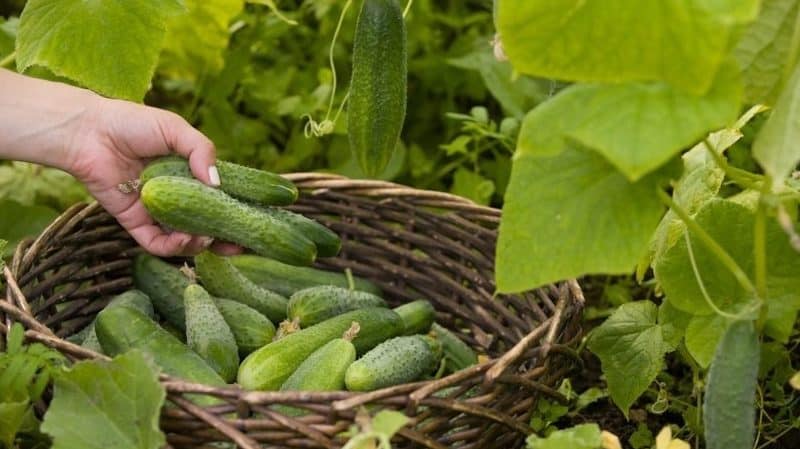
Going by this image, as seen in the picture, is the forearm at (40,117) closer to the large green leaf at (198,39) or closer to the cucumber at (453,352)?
the cucumber at (453,352)

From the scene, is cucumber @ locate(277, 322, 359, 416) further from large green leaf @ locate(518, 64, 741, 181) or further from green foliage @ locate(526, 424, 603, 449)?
large green leaf @ locate(518, 64, 741, 181)

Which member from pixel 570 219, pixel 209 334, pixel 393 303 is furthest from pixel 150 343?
pixel 570 219

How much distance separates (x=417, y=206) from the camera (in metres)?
2.37

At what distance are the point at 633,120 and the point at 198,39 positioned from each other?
2.01 m

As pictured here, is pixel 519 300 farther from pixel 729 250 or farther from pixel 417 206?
pixel 729 250

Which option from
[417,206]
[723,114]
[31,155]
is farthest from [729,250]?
[31,155]

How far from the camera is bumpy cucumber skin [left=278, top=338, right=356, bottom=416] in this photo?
1.80 m

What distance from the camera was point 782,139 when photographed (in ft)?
4.19

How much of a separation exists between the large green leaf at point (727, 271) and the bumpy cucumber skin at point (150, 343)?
0.69 metres

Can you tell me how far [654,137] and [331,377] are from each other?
755 millimetres

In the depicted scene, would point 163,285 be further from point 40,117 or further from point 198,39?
point 198,39

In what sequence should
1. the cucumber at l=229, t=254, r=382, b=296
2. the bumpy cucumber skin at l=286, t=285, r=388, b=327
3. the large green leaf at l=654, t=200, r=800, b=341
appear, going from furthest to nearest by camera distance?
the cucumber at l=229, t=254, r=382, b=296, the bumpy cucumber skin at l=286, t=285, r=388, b=327, the large green leaf at l=654, t=200, r=800, b=341

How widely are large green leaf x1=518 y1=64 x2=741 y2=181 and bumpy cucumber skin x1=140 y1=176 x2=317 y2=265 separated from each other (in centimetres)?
69

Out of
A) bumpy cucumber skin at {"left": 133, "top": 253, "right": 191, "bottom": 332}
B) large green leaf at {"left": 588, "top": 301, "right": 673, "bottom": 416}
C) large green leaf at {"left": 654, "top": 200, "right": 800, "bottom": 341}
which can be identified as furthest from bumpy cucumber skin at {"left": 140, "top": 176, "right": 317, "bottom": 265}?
large green leaf at {"left": 654, "top": 200, "right": 800, "bottom": 341}
